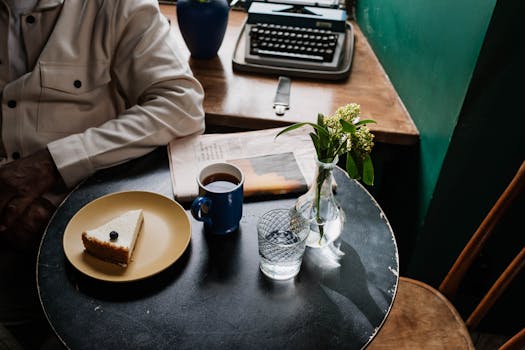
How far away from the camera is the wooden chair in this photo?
117 centimetres

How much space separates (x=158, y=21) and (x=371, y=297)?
38.2 inches

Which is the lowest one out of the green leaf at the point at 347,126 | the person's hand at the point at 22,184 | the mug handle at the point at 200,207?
the person's hand at the point at 22,184

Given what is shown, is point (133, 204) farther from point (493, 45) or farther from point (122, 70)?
point (493, 45)

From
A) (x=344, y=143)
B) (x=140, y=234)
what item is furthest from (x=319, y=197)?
(x=140, y=234)

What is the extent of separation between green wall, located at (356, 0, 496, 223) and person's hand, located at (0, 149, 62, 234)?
109 cm

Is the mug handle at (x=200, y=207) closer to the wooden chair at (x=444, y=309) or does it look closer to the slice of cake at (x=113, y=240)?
the slice of cake at (x=113, y=240)

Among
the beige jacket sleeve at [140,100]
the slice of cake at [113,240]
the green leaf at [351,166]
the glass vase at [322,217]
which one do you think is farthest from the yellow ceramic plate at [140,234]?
the green leaf at [351,166]

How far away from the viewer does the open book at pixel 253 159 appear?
1.16 m

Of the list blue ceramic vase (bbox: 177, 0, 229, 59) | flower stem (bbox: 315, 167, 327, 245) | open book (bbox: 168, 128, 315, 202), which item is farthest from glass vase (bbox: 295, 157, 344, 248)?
blue ceramic vase (bbox: 177, 0, 229, 59)

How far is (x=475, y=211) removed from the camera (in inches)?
57.9

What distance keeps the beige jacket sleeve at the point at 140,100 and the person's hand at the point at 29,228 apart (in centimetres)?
10

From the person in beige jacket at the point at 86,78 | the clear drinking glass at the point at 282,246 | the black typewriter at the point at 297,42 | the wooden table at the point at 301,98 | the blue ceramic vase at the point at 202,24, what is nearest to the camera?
the clear drinking glass at the point at 282,246

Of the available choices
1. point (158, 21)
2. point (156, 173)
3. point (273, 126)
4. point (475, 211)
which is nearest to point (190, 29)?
point (158, 21)

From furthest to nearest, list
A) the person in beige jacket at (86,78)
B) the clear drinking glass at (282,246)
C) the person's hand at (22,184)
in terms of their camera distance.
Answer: the person in beige jacket at (86,78), the person's hand at (22,184), the clear drinking glass at (282,246)
